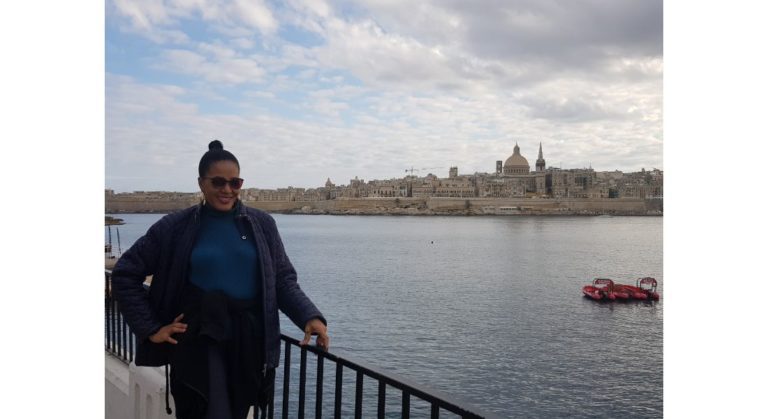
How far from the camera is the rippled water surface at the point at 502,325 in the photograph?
10.3 meters

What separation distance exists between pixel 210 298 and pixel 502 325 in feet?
47.2

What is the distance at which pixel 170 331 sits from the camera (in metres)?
1.17

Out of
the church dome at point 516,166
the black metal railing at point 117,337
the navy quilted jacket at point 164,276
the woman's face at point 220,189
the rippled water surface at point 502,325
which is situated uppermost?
the church dome at point 516,166

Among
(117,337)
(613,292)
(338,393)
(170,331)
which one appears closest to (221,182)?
(170,331)

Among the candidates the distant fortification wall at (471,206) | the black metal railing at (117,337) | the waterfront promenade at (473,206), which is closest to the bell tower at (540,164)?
the waterfront promenade at (473,206)

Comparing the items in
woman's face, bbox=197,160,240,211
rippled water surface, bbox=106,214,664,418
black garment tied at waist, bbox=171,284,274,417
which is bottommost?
rippled water surface, bbox=106,214,664,418

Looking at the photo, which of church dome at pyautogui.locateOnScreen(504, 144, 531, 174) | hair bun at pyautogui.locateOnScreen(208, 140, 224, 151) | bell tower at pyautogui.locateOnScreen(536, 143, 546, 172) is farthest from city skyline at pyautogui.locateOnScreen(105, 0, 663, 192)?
bell tower at pyautogui.locateOnScreen(536, 143, 546, 172)

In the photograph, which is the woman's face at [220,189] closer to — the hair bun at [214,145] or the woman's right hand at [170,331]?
the hair bun at [214,145]

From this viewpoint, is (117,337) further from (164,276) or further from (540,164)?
(540,164)

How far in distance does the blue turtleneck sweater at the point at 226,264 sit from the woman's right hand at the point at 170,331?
0.08 meters

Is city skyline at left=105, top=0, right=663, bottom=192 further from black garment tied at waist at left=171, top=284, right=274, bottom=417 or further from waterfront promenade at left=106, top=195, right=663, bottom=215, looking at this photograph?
waterfront promenade at left=106, top=195, right=663, bottom=215

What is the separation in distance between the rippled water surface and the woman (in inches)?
7.8

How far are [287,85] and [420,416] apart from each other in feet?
15.5

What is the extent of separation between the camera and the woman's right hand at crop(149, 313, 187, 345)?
1165mm
